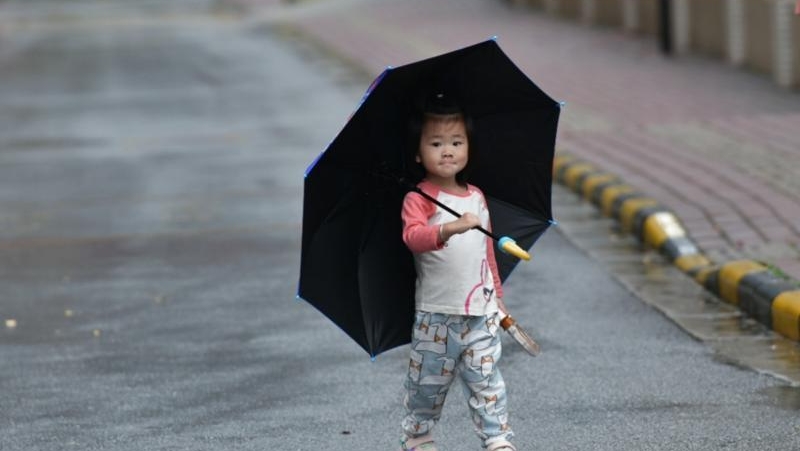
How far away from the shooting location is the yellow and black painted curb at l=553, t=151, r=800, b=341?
27.2ft

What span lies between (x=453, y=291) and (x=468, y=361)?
0.23 metres

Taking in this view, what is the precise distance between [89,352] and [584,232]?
13.3ft

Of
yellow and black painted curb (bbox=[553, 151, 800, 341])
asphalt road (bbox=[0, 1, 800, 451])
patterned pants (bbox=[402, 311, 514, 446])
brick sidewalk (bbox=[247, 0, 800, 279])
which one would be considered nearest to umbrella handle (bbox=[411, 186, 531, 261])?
patterned pants (bbox=[402, 311, 514, 446])

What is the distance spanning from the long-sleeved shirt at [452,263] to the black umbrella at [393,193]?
117 mm

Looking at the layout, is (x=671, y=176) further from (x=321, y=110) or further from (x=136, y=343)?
(x=321, y=110)

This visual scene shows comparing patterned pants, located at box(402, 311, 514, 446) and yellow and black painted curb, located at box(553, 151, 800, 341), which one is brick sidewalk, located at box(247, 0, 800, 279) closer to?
yellow and black painted curb, located at box(553, 151, 800, 341)

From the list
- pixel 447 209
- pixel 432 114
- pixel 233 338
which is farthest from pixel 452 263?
pixel 233 338

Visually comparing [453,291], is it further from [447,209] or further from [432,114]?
[432,114]

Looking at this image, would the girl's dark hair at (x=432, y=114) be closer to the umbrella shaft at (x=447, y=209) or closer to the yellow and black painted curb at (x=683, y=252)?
the umbrella shaft at (x=447, y=209)

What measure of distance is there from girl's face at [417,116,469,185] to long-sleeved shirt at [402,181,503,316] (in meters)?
0.09

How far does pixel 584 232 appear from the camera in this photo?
11500mm

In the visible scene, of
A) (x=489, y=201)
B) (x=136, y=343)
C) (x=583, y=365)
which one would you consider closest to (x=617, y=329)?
(x=583, y=365)

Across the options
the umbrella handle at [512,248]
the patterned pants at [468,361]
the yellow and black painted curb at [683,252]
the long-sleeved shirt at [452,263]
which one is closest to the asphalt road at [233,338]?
the yellow and black painted curb at [683,252]

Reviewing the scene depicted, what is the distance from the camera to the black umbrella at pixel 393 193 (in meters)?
5.62
